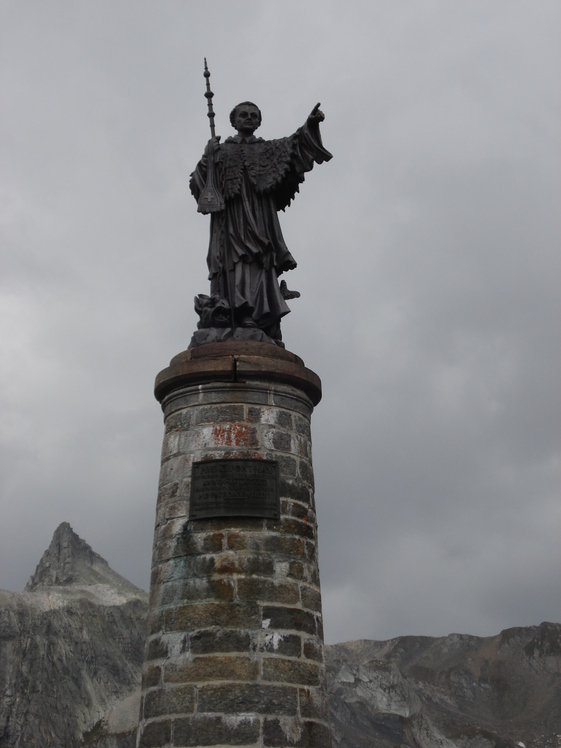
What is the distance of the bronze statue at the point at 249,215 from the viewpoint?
9281mm

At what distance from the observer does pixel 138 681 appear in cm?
5403

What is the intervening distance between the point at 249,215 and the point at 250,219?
2.4 inches

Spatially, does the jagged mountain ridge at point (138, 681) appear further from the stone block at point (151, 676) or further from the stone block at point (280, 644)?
the stone block at point (280, 644)

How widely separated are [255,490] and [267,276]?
310cm

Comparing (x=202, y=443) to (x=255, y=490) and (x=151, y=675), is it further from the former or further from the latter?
(x=151, y=675)

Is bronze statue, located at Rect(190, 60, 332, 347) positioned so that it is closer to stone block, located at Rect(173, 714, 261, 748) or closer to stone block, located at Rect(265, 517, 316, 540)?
stone block, located at Rect(265, 517, 316, 540)

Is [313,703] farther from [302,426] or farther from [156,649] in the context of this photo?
[302,426]

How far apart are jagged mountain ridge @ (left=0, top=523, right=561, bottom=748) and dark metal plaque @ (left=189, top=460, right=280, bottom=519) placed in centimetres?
4461

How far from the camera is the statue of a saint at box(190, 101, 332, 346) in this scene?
9.27 meters

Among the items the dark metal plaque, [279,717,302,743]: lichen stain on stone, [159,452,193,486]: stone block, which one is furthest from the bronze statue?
[279,717,302,743]: lichen stain on stone

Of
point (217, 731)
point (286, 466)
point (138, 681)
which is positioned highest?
point (138, 681)

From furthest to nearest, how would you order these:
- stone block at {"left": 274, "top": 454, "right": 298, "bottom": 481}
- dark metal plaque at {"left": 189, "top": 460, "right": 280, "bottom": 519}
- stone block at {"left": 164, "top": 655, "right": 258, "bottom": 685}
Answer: stone block at {"left": 274, "top": 454, "right": 298, "bottom": 481} < dark metal plaque at {"left": 189, "top": 460, "right": 280, "bottom": 519} < stone block at {"left": 164, "top": 655, "right": 258, "bottom": 685}

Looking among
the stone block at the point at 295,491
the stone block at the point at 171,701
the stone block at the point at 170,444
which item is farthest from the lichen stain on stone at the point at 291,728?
the stone block at the point at 170,444

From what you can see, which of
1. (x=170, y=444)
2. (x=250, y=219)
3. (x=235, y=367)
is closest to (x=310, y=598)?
(x=170, y=444)
